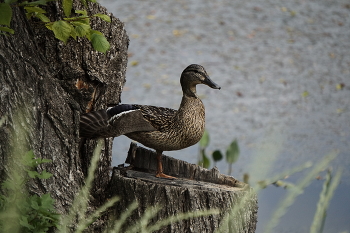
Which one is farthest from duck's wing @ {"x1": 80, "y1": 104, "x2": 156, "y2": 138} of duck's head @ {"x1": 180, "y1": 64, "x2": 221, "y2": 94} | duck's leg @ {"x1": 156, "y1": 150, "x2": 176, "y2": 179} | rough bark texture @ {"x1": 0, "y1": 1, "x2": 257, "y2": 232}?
duck's head @ {"x1": 180, "y1": 64, "x2": 221, "y2": 94}

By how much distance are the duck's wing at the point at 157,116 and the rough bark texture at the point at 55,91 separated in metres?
0.39

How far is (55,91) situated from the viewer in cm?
388

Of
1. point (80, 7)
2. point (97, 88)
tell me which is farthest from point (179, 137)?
point (80, 7)

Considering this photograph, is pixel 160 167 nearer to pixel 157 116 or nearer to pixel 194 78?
pixel 157 116

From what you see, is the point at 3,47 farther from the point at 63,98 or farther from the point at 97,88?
the point at 97,88

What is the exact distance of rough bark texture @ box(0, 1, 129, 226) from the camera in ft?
11.8

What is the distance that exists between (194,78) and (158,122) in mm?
524

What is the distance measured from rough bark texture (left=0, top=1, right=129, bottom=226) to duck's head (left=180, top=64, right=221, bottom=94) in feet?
1.90

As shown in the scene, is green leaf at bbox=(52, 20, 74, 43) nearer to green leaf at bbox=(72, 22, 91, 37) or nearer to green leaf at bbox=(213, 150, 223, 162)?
green leaf at bbox=(72, 22, 91, 37)

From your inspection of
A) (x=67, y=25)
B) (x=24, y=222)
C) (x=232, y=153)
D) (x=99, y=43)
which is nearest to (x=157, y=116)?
(x=99, y=43)

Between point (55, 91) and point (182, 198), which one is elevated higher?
point (55, 91)

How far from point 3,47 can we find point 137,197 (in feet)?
4.89

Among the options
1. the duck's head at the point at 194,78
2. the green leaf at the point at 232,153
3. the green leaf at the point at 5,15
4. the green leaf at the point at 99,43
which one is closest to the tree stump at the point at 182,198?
the duck's head at the point at 194,78

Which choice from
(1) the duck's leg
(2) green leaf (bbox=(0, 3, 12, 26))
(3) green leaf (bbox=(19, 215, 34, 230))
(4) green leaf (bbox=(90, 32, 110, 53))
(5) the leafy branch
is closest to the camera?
(3) green leaf (bbox=(19, 215, 34, 230))
